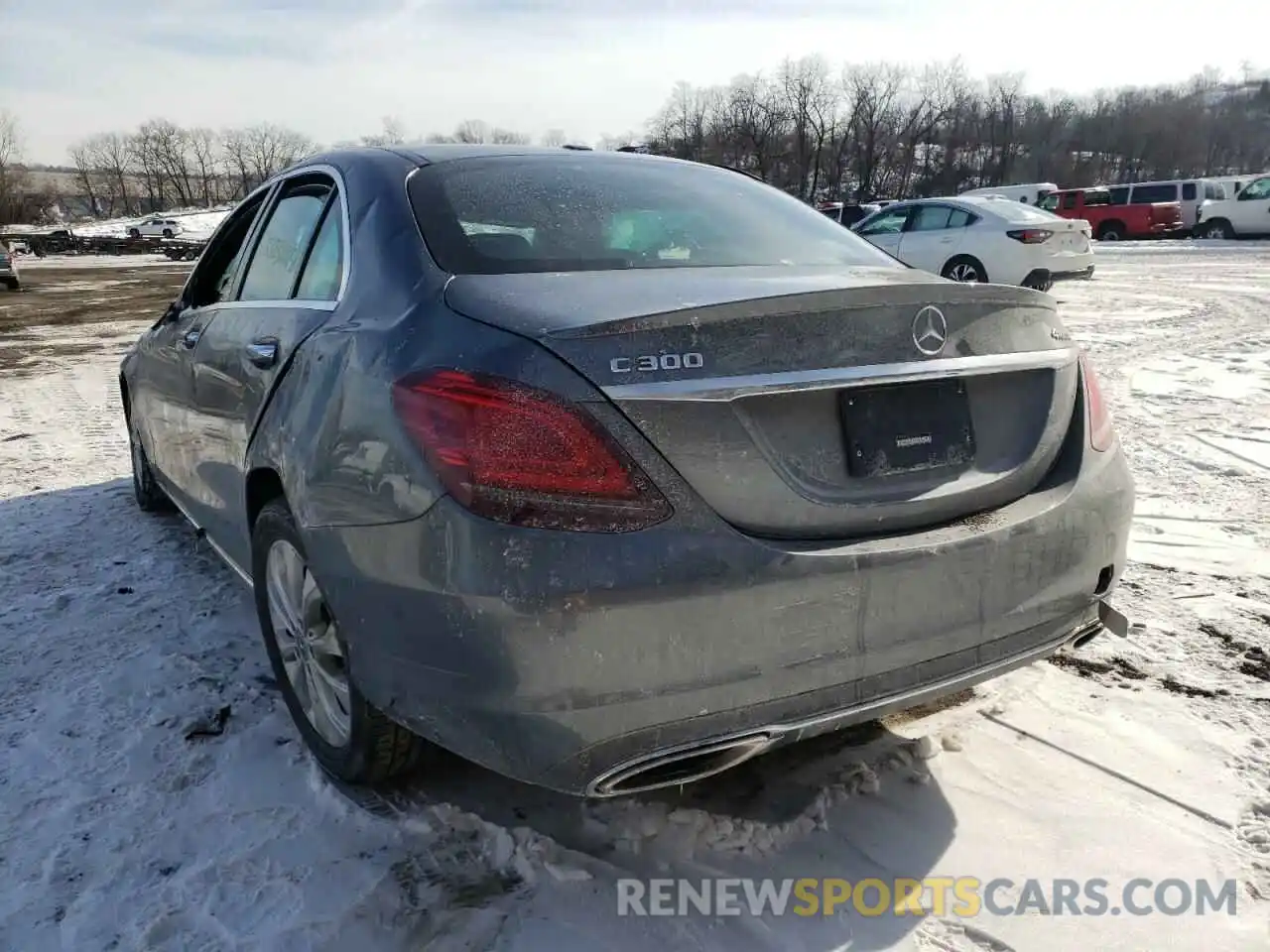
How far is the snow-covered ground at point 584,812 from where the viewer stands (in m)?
1.94

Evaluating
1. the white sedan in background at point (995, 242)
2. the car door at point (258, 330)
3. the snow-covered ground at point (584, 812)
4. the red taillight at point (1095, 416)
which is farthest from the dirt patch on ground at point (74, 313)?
the white sedan in background at point (995, 242)

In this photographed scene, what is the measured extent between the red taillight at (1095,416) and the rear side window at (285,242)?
7.04ft

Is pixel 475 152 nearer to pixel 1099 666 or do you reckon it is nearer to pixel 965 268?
pixel 1099 666

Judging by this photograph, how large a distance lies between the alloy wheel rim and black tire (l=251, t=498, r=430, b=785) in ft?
0.07

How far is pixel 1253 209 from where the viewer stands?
92.2 feet

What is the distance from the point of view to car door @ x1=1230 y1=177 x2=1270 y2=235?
91.6ft

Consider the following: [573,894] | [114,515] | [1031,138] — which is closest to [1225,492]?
[573,894]

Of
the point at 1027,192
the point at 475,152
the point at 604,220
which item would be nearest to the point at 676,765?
the point at 604,220

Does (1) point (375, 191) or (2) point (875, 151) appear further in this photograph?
(2) point (875, 151)

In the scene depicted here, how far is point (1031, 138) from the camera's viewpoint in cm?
8350

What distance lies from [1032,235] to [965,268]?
983mm

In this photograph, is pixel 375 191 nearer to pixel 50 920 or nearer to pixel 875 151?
pixel 50 920

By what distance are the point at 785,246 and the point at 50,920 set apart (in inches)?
95.0

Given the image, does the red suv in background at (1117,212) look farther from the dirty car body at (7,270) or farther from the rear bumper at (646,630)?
the rear bumper at (646,630)
